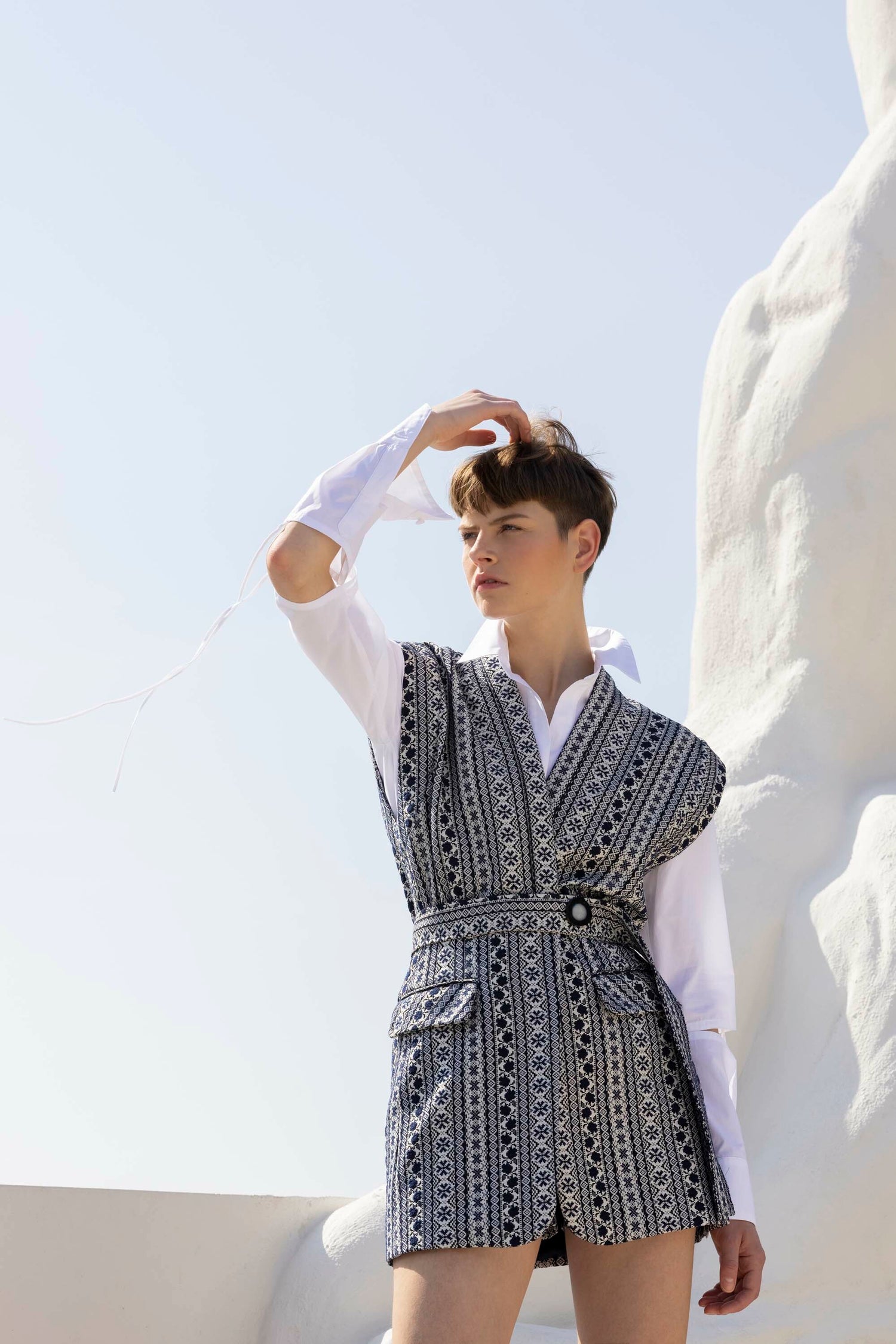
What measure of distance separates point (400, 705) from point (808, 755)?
6.78 feet

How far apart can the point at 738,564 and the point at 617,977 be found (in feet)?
7.84

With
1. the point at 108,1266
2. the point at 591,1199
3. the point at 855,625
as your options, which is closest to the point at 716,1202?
the point at 591,1199

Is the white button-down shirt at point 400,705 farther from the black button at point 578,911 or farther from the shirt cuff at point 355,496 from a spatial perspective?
the black button at point 578,911

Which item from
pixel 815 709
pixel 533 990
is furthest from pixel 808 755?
pixel 533 990

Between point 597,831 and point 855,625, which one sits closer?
point 597,831

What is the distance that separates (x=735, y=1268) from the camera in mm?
1452

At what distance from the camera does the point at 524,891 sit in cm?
142

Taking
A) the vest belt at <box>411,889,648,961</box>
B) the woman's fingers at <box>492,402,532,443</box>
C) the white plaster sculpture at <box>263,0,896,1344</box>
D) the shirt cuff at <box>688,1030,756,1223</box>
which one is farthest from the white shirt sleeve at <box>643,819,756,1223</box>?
the white plaster sculpture at <box>263,0,896,1344</box>

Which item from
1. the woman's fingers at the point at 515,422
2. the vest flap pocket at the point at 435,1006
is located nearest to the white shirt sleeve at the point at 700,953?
the vest flap pocket at the point at 435,1006

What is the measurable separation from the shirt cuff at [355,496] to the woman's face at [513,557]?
0.11 m

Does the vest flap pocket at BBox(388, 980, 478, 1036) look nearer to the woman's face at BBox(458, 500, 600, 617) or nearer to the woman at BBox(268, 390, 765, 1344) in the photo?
the woman at BBox(268, 390, 765, 1344)

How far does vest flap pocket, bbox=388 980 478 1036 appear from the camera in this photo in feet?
4.41

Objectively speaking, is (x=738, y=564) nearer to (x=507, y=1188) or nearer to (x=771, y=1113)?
(x=771, y=1113)

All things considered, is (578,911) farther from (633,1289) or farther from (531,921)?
(633,1289)
